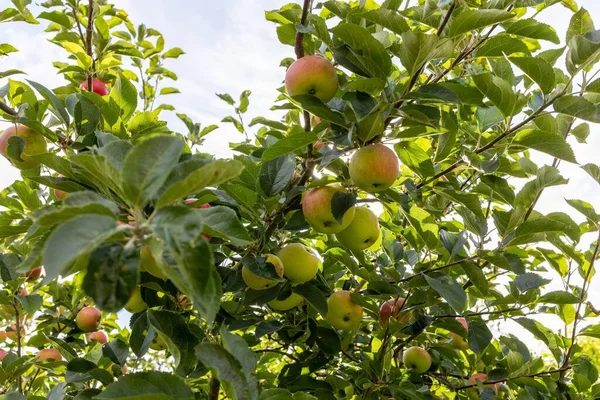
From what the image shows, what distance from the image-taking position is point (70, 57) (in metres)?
2.88

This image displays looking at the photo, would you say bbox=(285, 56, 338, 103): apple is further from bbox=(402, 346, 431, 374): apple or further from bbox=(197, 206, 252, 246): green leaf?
bbox=(402, 346, 431, 374): apple

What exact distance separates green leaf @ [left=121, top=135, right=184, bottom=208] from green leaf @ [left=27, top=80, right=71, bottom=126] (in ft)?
2.98

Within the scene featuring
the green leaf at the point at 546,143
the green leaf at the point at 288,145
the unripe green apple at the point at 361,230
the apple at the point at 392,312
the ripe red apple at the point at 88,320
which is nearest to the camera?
the green leaf at the point at 288,145

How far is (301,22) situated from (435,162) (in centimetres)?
71

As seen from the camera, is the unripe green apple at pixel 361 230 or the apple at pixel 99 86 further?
the apple at pixel 99 86

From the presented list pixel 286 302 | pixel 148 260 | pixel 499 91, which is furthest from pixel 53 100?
pixel 499 91

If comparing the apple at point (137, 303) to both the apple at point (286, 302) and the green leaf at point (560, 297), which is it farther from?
the green leaf at point (560, 297)

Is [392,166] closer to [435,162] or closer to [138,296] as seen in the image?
[435,162]

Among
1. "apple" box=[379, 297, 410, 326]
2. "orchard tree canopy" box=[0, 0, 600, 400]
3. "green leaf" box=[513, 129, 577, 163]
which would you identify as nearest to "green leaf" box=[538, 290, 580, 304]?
"orchard tree canopy" box=[0, 0, 600, 400]

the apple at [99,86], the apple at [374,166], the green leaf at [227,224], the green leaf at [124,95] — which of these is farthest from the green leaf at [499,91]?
the apple at [99,86]

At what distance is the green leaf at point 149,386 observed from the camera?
1.01 metres

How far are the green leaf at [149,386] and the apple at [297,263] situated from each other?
0.72 m

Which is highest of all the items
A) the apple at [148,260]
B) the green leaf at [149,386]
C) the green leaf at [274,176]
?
the green leaf at [274,176]

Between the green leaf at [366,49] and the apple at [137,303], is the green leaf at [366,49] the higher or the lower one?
the higher one
